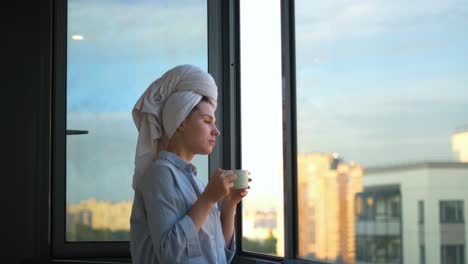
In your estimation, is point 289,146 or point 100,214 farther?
point 100,214

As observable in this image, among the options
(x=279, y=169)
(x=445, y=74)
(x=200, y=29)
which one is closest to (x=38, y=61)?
(x=200, y=29)

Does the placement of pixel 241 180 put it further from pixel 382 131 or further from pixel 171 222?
pixel 382 131

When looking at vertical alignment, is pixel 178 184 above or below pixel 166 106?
below

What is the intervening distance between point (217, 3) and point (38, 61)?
3.29 feet

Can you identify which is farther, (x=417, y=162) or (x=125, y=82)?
(x=125, y=82)

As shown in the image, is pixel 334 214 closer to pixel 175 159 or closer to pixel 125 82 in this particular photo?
pixel 175 159

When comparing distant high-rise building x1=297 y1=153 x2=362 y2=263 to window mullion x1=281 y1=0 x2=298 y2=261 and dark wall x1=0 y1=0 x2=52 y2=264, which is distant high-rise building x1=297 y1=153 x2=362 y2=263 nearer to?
window mullion x1=281 y1=0 x2=298 y2=261

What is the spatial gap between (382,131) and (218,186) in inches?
29.2

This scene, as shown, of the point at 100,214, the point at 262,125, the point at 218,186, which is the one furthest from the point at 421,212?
the point at 100,214

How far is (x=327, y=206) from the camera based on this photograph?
7.81 feet

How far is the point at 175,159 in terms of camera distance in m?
1.59

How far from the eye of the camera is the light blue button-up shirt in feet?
4.76

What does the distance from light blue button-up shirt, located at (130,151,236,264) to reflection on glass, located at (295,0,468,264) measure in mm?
588

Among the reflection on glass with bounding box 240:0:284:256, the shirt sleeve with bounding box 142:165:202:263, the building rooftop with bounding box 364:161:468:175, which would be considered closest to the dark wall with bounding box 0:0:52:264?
the reflection on glass with bounding box 240:0:284:256
